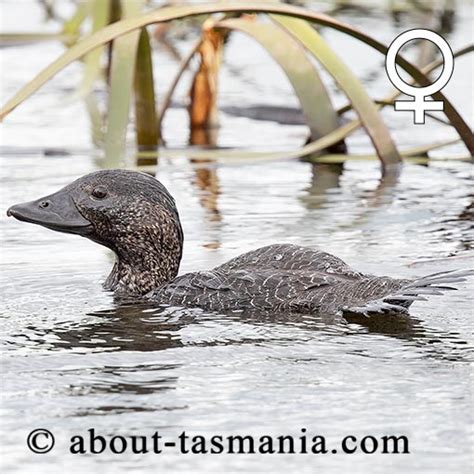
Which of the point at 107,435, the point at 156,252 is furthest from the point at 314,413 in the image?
the point at 156,252

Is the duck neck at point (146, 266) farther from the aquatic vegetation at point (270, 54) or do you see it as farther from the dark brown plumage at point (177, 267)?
the aquatic vegetation at point (270, 54)

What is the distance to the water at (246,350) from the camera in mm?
5445

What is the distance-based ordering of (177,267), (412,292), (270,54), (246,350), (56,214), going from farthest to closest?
(270,54) < (177,267) < (56,214) < (412,292) < (246,350)

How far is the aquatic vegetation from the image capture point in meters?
9.48

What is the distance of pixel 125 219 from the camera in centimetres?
773

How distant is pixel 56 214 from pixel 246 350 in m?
1.59

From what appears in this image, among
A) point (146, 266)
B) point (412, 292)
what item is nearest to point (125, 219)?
point (146, 266)

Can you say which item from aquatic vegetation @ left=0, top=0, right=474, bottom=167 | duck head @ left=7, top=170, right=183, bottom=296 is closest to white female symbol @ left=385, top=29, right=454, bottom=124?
aquatic vegetation @ left=0, top=0, right=474, bottom=167

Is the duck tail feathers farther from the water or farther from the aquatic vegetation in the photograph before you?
the aquatic vegetation

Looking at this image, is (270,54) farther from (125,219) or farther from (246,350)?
(246,350)

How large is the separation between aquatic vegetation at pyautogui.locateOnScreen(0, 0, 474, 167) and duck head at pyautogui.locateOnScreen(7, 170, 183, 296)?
1382mm

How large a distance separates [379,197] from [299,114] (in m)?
3.33

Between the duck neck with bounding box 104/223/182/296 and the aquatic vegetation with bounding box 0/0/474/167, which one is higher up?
the aquatic vegetation with bounding box 0/0/474/167

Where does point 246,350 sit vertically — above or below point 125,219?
below
